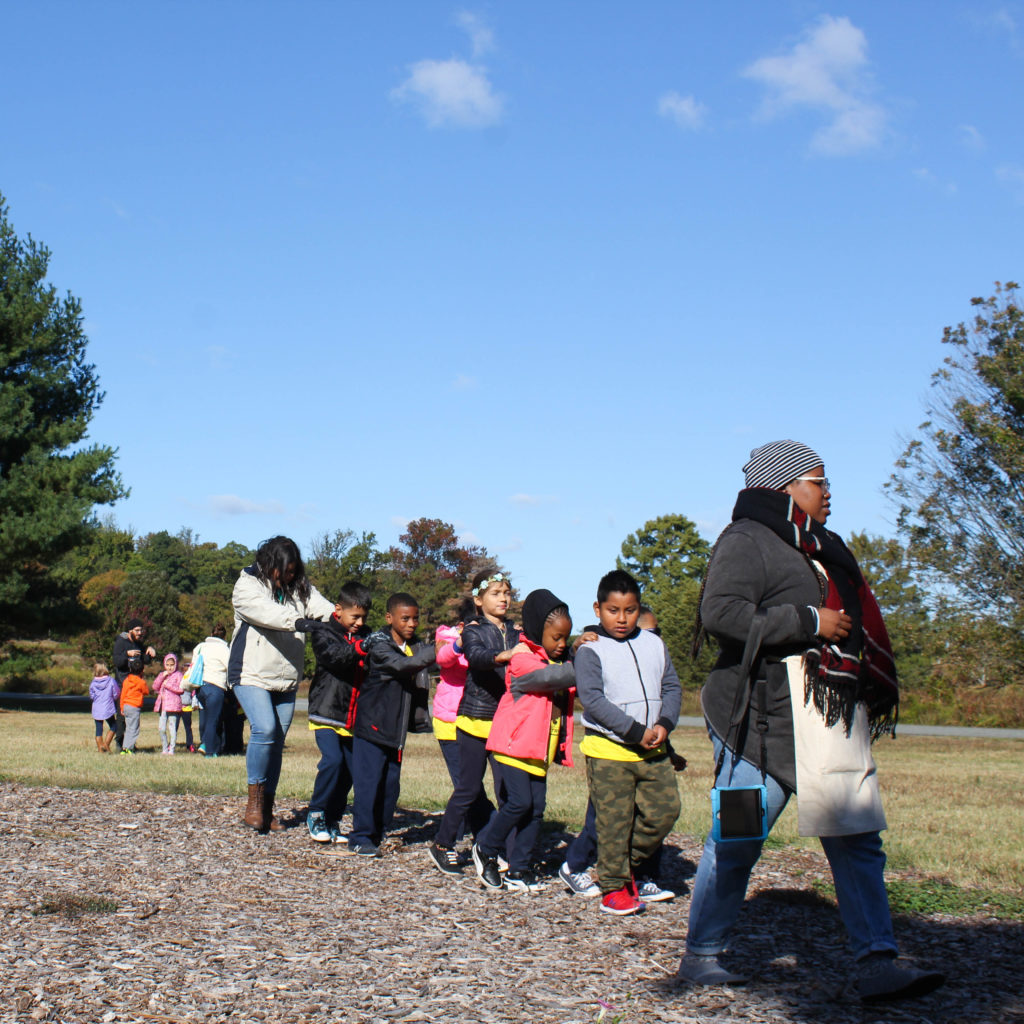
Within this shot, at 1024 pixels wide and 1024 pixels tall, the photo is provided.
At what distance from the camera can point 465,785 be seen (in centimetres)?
651

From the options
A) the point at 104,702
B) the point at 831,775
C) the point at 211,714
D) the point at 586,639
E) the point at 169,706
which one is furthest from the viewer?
the point at 169,706

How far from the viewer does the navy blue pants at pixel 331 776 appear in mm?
7105

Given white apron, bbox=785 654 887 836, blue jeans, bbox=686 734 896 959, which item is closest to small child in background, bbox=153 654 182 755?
blue jeans, bbox=686 734 896 959

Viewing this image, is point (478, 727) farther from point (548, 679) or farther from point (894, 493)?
point (894, 493)

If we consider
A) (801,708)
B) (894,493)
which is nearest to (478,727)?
(801,708)

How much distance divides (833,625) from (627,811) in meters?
2.04

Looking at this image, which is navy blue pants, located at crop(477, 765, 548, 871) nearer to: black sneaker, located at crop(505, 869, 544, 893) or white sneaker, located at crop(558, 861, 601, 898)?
black sneaker, located at crop(505, 869, 544, 893)

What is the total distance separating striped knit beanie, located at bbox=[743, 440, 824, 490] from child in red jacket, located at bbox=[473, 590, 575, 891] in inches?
82.9

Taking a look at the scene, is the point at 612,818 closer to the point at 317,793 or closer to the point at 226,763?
the point at 317,793

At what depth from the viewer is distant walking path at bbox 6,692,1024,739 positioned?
2819cm

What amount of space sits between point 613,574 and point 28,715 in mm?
24500

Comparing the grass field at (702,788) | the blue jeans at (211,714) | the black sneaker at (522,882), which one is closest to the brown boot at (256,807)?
the grass field at (702,788)

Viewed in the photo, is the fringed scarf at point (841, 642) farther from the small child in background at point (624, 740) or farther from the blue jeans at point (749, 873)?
the small child in background at point (624, 740)

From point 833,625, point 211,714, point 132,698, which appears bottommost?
point 211,714
